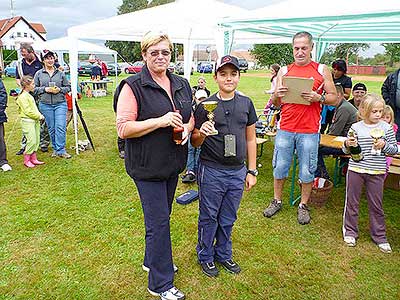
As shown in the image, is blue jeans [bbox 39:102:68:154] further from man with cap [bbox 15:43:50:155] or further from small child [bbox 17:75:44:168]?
man with cap [bbox 15:43:50:155]

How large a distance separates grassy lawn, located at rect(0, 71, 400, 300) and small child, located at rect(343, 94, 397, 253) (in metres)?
0.14

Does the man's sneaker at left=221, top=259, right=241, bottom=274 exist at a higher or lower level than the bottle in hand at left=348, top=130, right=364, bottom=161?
lower

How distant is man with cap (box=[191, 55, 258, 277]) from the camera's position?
245 centimetres

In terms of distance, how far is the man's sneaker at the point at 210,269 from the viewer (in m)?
2.79

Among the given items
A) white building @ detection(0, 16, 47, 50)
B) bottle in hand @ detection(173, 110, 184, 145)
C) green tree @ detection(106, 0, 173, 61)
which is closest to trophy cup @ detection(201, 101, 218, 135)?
bottle in hand @ detection(173, 110, 184, 145)

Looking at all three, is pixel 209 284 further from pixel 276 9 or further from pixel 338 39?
pixel 338 39

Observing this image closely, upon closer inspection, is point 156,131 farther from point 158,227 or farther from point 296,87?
point 296,87

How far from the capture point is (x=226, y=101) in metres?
2.50

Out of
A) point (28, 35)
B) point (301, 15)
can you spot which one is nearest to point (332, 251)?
point (301, 15)

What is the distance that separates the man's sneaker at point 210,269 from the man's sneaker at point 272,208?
1247mm

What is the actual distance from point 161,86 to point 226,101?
0.56m

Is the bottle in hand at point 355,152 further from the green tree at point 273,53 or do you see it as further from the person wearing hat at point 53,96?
the green tree at point 273,53

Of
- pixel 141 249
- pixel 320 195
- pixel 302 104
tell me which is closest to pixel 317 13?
pixel 302 104

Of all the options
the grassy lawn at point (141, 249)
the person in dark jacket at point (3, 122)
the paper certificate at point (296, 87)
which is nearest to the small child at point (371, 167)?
the grassy lawn at point (141, 249)
